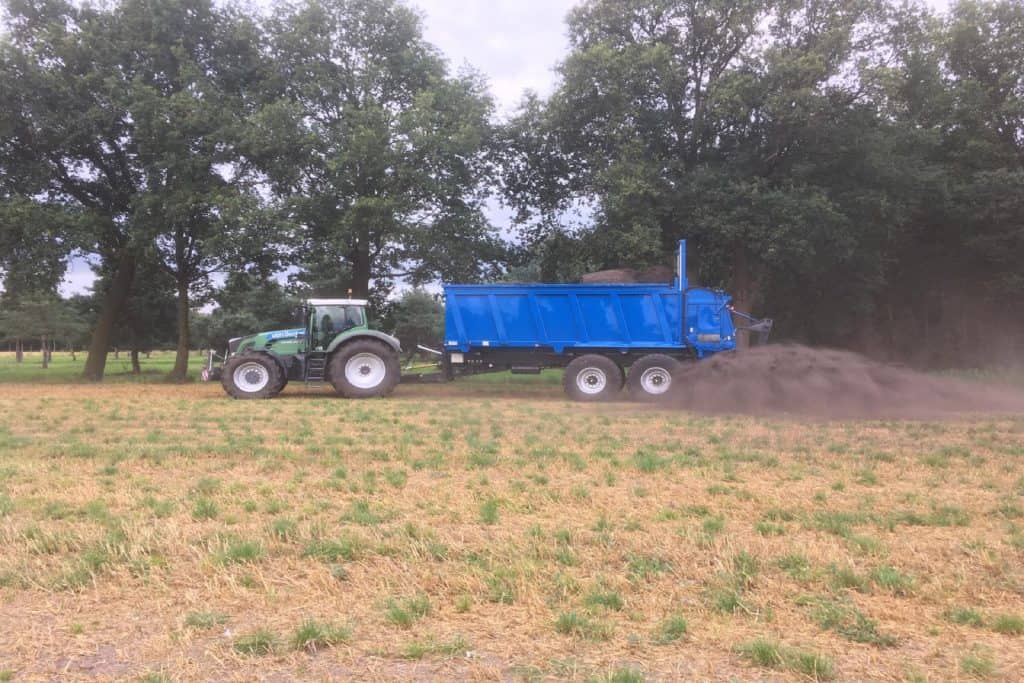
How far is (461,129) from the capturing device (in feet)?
67.9

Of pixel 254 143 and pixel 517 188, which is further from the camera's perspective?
pixel 517 188

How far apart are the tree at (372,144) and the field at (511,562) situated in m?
12.4

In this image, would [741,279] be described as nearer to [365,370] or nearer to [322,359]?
[365,370]

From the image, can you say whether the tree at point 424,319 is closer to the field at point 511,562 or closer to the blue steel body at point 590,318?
the blue steel body at point 590,318

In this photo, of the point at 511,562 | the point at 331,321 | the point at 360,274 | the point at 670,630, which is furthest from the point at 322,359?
the point at 670,630

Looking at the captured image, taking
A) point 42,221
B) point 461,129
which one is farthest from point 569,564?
point 42,221

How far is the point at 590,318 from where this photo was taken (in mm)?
17094

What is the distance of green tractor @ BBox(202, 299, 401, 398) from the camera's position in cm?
1647

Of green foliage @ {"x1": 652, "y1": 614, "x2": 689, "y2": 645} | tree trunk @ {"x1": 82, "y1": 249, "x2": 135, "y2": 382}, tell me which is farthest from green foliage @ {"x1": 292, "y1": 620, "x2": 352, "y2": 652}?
tree trunk @ {"x1": 82, "y1": 249, "x2": 135, "y2": 382}

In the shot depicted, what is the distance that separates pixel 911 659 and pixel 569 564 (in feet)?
6.53

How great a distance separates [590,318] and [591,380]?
1.44 m

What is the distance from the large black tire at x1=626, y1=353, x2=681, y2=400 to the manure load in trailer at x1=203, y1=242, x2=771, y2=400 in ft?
0.07

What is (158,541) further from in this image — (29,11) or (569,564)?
(29,11)

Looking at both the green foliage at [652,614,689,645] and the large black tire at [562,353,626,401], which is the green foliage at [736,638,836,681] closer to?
the green foliage at [652,614,689,645]
